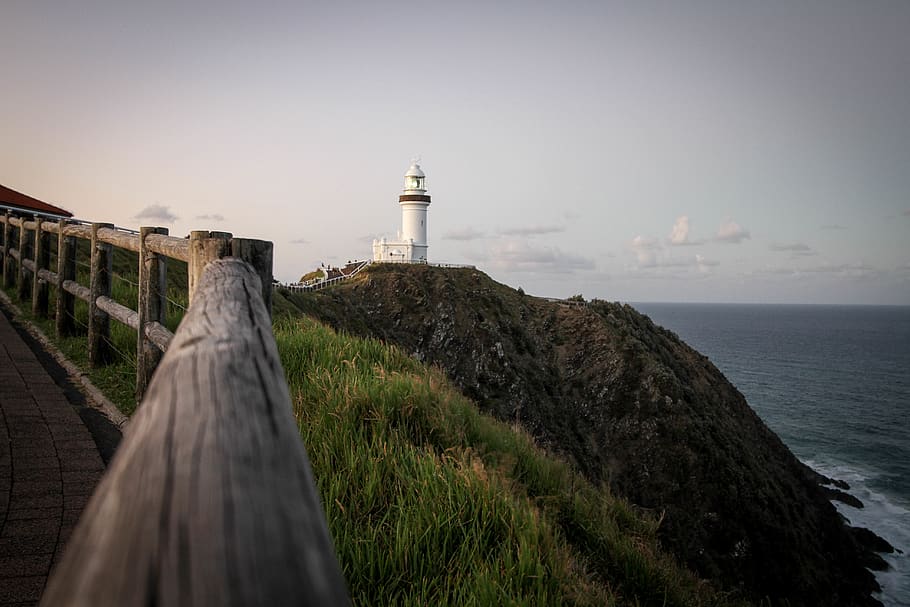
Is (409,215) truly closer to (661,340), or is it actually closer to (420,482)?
(661,340)

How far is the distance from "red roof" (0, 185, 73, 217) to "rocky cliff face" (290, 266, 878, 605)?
1282 centimetres

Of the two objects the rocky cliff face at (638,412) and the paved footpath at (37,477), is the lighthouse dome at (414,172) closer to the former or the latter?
the rocky cliff face at (638,412)

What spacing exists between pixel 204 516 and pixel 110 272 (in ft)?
23.0

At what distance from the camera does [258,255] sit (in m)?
3.19

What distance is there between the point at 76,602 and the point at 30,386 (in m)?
6.30

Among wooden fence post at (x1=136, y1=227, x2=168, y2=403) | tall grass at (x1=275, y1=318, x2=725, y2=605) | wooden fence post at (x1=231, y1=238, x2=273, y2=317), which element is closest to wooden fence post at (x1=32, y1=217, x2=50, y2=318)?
wooden fence post at (x1=136, y1=227, x2=168, y2=403)

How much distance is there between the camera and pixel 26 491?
3.61m

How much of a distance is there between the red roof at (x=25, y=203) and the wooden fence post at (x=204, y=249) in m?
30.1

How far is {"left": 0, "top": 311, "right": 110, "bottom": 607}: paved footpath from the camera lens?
9.40 ft

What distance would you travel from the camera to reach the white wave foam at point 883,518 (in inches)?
1106

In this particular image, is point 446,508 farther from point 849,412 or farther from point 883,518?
point 849,412

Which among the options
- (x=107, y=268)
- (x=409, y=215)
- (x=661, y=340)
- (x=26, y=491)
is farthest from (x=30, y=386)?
(x=409, y=215)

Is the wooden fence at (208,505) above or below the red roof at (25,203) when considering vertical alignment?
below

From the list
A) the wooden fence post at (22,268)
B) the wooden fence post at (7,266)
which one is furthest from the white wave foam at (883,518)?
the wooden fence post at (7,266)
